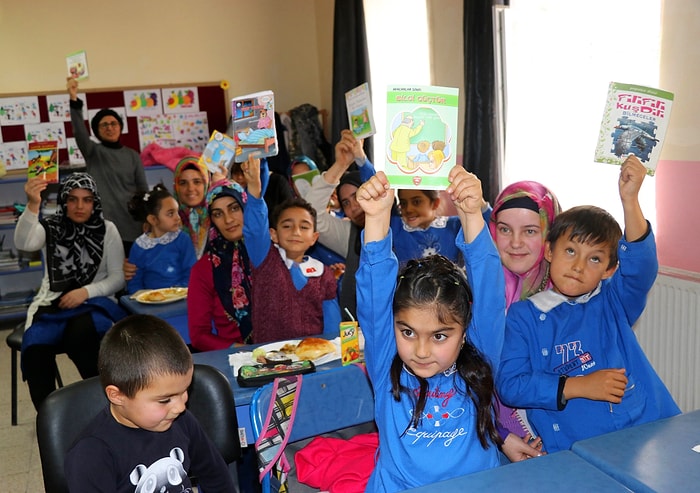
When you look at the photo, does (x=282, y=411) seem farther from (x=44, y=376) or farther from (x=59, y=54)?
(x=59, y=54)

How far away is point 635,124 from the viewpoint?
1822 mm

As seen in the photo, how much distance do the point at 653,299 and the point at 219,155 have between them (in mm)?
2255

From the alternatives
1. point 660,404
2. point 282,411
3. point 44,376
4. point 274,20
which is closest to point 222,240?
point 44,376

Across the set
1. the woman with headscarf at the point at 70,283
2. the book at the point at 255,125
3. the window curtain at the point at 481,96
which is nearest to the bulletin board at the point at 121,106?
the woman with headscarf at the point at 70,283

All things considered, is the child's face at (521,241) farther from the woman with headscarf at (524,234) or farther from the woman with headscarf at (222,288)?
the woman with headscarf at (222,288)

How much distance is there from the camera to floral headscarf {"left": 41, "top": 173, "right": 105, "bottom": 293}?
3.73m

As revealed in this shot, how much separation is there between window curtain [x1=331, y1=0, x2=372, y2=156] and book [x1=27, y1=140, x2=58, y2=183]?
3370mm

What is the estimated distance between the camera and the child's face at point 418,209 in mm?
3270

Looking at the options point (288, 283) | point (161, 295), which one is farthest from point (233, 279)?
point (161, 295)

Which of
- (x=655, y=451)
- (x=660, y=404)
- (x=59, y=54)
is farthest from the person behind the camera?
(x=59, y=54)

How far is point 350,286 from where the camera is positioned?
3.02m

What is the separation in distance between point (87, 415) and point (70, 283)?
7.52 feet

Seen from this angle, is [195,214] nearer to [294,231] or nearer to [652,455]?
[294,231]

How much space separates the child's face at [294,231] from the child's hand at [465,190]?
148cm
